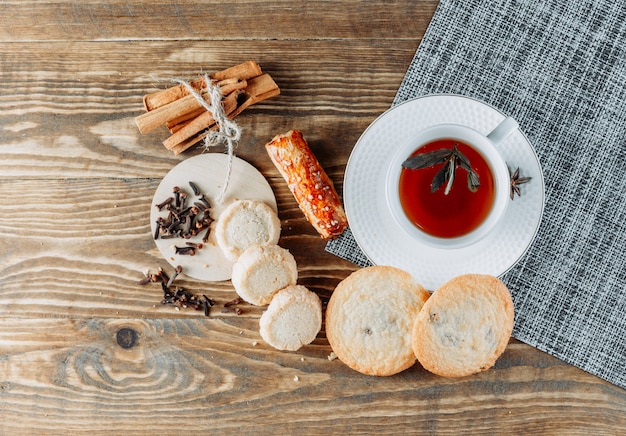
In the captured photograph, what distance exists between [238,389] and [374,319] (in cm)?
39

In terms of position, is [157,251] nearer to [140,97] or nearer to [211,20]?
[140,97]

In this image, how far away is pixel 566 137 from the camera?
1.30 meters

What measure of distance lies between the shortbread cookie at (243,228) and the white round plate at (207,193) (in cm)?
4

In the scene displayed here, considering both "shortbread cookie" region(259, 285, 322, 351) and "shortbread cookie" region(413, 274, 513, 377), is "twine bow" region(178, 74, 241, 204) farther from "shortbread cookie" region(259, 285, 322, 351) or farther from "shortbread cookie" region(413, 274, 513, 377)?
"shortbread cookie" region(413, 274, 513, 377)

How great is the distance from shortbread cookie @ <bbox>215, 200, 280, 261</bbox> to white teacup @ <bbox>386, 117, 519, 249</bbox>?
315 millimetres

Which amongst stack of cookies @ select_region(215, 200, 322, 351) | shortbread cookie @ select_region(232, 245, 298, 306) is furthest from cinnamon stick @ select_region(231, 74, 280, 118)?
shortbread cookie @ select_region(232, 245, 298, 306)

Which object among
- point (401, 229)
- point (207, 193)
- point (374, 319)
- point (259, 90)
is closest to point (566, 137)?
point (401, 229)

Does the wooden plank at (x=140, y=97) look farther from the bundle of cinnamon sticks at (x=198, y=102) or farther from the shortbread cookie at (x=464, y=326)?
the shortbread cookie at (x=464, y=326)

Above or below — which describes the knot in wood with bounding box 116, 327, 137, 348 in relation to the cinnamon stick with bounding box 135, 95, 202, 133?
below

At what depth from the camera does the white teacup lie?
1081 millimetres

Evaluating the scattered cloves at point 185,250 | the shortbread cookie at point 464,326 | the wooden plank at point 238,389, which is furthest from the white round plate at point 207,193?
the shortbread cookie at point 464,326

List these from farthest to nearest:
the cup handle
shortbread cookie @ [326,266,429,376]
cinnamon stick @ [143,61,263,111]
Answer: cinnamon stick @ [143,61,263,111] → shortbread cookie @ [326,266,429,376] → the cup handle

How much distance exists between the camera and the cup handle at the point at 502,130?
3.53 ft

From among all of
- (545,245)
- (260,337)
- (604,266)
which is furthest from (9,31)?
(604,266)
